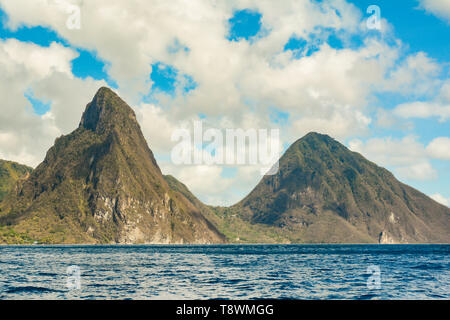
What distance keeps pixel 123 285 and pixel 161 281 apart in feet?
17.5

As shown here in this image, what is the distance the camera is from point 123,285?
47.3 meters
